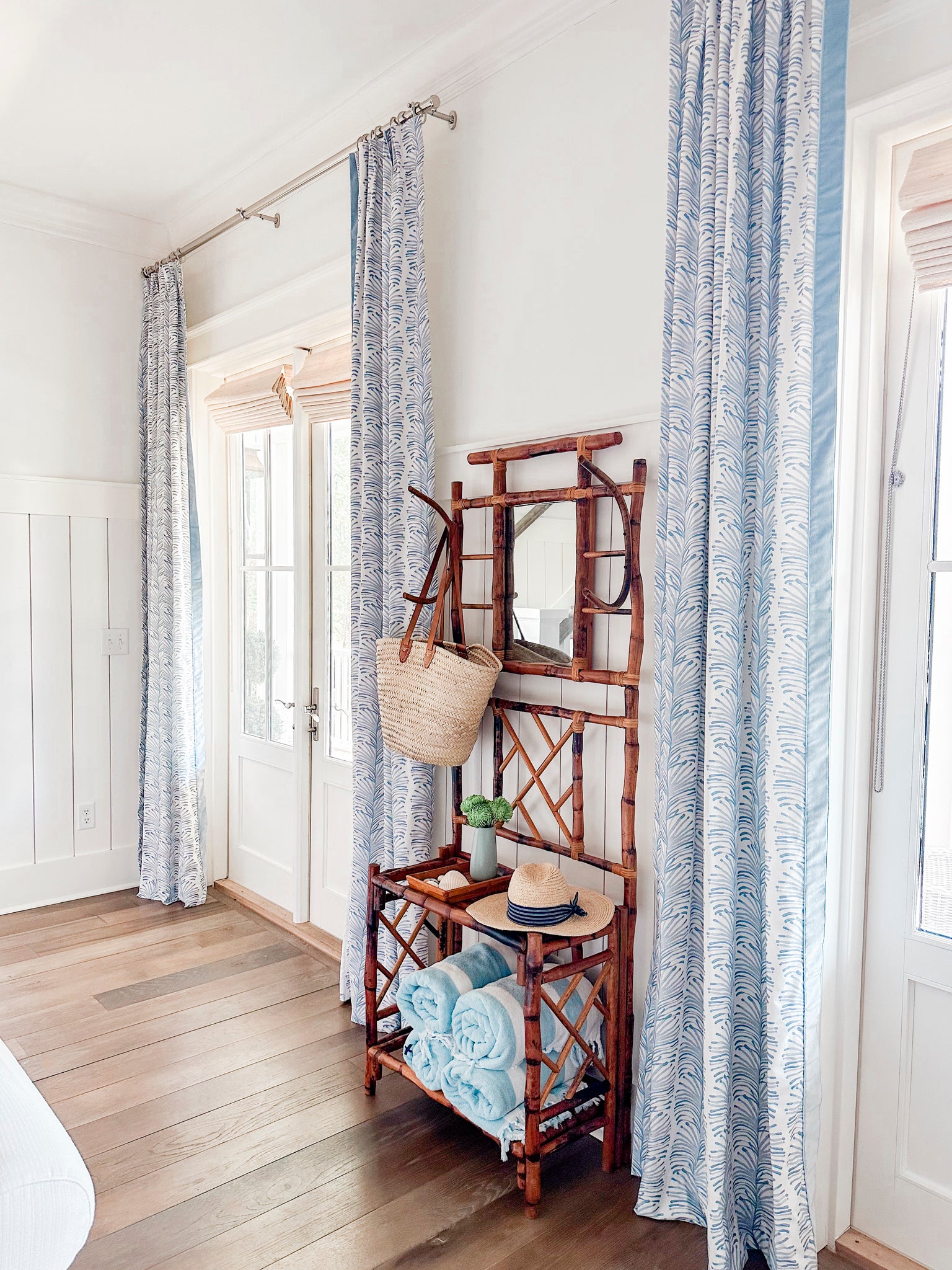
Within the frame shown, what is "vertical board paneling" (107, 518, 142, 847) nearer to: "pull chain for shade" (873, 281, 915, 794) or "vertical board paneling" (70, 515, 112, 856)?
"vertical board paneling" (70, 515, 112, 856)

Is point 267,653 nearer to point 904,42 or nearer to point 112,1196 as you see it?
point 112,1196

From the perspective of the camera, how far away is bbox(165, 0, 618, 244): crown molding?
7.22 ft

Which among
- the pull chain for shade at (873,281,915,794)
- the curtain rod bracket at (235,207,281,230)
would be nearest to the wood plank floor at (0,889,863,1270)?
the pull chain for shade at (873,281,915,794)

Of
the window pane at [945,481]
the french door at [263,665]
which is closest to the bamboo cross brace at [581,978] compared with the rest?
the window pane at [945,481]

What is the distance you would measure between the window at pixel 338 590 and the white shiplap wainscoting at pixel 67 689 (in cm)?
109

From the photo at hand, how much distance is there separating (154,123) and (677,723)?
102 inches

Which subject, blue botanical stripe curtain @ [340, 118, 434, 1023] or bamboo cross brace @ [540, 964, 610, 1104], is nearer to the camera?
bamboo cross brace @ [540, 964, 610, 1104]

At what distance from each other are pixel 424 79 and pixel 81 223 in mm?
1788

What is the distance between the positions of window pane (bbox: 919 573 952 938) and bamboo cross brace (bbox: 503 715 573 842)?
0.76m

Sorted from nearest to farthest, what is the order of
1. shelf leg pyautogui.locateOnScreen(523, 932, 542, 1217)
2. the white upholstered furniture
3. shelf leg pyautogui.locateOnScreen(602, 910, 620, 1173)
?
the white upholstered furniture → shelf leg pyautogui.locateOnScreen(523, 932, 542, 1217) → shelf leg pyautogui.locateOnScreen(602, 910, 620, 1173)

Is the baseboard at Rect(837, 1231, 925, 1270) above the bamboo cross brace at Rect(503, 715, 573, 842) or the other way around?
the other way around

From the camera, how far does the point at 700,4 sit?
174 cm

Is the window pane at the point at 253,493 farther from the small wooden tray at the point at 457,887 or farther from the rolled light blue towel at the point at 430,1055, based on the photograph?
the rolled light blue towel at the point at 430,1055

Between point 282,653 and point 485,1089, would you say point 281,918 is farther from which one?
point 485,1089
